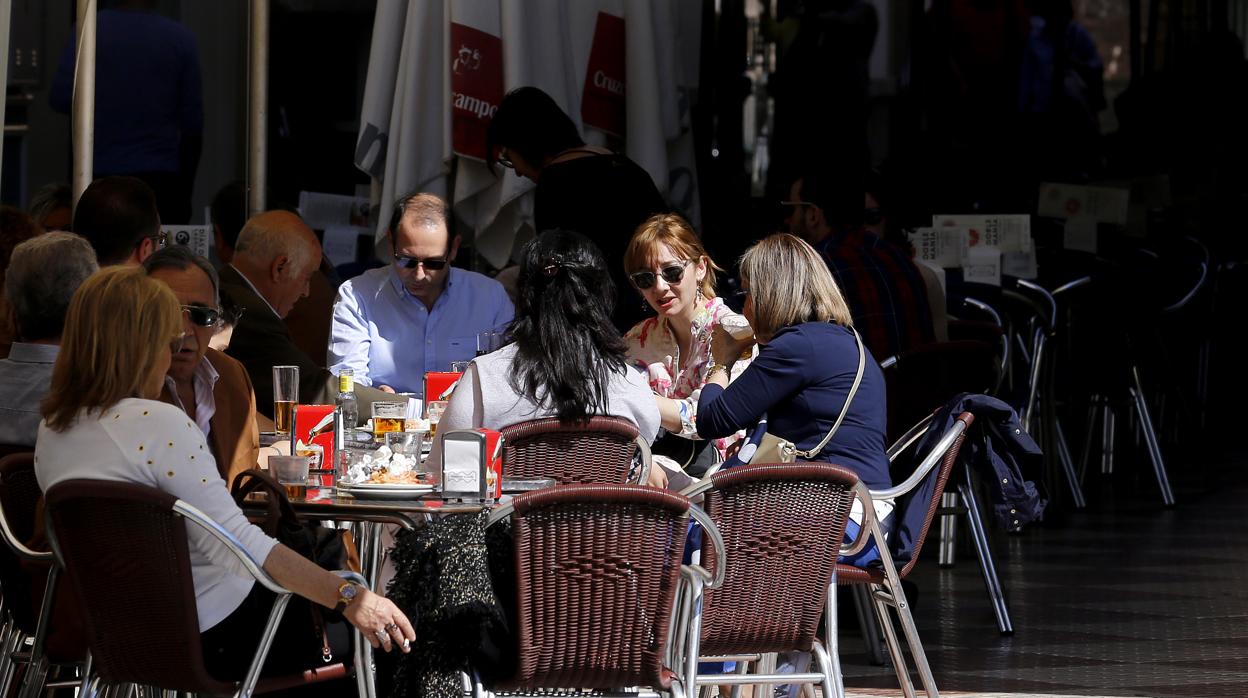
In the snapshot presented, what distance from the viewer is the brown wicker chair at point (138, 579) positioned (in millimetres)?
3400

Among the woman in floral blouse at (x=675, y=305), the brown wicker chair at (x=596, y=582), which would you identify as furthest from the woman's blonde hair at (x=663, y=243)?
the brown wicker chair at (x=596, y=582)

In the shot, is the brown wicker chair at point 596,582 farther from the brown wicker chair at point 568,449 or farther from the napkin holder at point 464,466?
the brown wicker chair at point 568,449

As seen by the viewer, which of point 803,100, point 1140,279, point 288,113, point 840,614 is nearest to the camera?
point 840,614

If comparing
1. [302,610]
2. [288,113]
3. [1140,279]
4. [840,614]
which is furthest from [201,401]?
[1140,279]

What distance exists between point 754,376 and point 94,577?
72.5 inches

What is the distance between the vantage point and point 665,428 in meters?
5.07

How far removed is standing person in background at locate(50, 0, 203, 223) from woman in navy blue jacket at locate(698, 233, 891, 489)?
11.4 ft

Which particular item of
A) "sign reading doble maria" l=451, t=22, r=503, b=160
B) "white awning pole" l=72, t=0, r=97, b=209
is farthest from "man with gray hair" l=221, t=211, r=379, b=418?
"sign reading doble maria" l=451, t=22, r=503, b=160

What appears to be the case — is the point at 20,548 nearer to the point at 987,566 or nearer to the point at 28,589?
the point at 28,589

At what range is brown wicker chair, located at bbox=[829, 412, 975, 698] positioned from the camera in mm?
4391

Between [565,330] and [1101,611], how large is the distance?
10.4ft

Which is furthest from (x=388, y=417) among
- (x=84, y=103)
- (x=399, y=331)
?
(x=84, y=103)

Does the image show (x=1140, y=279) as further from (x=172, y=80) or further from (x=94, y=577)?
(x=94, y=577)

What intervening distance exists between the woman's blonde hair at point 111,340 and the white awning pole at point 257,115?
147 inches
